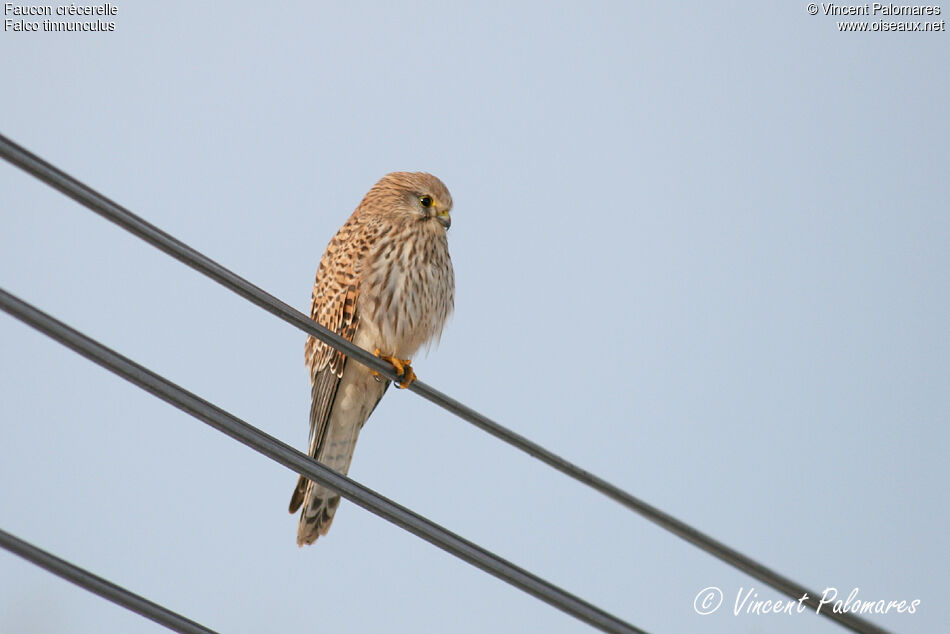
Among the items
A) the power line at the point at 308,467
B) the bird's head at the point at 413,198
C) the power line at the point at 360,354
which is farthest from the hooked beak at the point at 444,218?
the power line at the point at 308,467

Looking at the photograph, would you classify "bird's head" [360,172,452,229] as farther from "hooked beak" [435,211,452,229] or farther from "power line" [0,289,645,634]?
"power line" [0,289,645,634]

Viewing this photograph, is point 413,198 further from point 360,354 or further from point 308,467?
point 308,467

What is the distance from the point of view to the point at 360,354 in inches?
105

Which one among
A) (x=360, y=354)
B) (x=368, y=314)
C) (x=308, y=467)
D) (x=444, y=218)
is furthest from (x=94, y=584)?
(x=444, y=218)

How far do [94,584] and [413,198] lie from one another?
2.87m

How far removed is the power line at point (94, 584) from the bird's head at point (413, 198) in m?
2.63

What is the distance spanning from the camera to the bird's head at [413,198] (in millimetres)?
4477

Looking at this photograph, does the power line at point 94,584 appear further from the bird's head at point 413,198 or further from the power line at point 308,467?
the bird's head at point 413,198

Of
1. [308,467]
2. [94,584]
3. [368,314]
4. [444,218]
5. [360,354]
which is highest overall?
[444,218]

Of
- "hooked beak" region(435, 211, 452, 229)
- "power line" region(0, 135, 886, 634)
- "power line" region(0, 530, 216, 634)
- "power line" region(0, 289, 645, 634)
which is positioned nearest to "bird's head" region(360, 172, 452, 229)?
"hooked beak" region(435, 211, 452, 229)

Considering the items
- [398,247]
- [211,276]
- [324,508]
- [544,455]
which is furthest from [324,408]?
[211,276]

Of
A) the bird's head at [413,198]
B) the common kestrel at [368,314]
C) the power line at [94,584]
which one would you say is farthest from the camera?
the bird's head at [413,198]

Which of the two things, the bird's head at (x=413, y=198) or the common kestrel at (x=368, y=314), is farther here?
the bird's head at (x=413, y=198)

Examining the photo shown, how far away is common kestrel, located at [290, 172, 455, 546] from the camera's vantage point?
4.16 m
